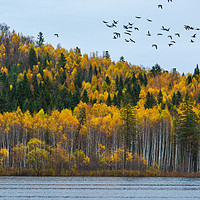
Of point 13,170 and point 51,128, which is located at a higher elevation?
point 51,128

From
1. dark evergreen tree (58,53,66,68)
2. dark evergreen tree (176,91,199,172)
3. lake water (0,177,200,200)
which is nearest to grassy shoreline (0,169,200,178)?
dark evergreen tree (176,91,199,172)

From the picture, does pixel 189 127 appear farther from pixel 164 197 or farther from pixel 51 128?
pixel 164 197

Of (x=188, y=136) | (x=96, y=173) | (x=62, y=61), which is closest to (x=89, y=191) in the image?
(x=96, y=173)

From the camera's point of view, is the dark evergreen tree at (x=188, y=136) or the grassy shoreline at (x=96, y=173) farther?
the dark evergreen tree at (x=188, y=136)

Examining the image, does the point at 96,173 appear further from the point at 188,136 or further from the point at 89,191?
the point at 89,191

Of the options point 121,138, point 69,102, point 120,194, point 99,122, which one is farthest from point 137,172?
point 69,102

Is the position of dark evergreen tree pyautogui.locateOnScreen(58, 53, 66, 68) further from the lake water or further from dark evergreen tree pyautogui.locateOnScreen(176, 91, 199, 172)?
the lake water

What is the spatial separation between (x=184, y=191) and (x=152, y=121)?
118 feet

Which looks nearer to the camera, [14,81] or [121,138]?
[121,138]

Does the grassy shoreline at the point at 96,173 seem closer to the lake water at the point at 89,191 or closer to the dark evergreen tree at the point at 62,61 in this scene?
the lake water at the point at 89,191

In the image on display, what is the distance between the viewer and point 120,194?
43.2m

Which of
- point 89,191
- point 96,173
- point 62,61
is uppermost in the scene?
point 62,61

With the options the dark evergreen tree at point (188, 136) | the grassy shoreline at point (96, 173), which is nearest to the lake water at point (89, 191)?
the grassy shoreline at point (96, 173)

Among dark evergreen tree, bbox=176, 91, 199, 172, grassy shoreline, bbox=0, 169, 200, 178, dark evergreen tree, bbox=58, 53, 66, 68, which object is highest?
dark evergreen tree, bbox=58, 53, 66, 68
